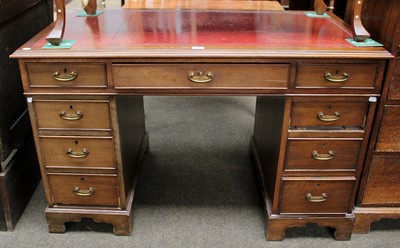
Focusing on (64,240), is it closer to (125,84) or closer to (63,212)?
(63,212)

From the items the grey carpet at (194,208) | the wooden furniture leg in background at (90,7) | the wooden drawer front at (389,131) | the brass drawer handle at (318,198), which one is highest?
the wooden furniture leg in background at (90,7)

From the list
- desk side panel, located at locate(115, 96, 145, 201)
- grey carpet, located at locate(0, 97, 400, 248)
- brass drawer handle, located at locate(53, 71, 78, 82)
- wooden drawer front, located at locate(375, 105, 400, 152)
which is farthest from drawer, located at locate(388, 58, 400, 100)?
brass drawer handle, located at locate(53, 71, 78, 82)

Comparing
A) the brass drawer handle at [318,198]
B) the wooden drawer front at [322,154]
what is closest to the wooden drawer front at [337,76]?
the wooden drawer front at [322,154]

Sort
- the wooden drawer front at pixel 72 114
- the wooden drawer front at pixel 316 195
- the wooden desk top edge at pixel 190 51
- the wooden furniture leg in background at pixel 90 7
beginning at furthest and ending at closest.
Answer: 1. the wooden furniture leg in background at pixel 90 7
2. the wooden drawer front at pixel 316 195
3. the wooden drawer front at pixel 72 114
4. the wooden desk top edge at pixel 190 51

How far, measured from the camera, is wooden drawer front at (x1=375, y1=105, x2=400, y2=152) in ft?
4.91

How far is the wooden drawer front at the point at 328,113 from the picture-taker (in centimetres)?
145

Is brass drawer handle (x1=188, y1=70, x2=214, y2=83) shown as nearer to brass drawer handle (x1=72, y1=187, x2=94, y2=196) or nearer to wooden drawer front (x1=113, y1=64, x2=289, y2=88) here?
wooden drawer front (x1=113, y1=64, x2=289, y2=88)

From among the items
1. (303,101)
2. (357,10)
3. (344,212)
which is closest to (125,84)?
(303,101)

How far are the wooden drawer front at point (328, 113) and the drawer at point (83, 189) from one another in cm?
76

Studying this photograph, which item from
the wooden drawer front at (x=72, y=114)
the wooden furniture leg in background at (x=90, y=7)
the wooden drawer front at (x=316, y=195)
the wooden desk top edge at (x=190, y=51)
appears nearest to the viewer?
the wooden desk top edge at (x=190, y=51)

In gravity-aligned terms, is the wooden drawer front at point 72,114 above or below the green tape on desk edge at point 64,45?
below

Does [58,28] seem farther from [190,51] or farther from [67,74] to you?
[190,51]

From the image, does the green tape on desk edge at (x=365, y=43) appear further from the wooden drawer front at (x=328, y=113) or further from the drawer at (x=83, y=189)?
the drawer at (x=83, y=189)

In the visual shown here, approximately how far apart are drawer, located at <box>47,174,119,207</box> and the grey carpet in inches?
6.7
